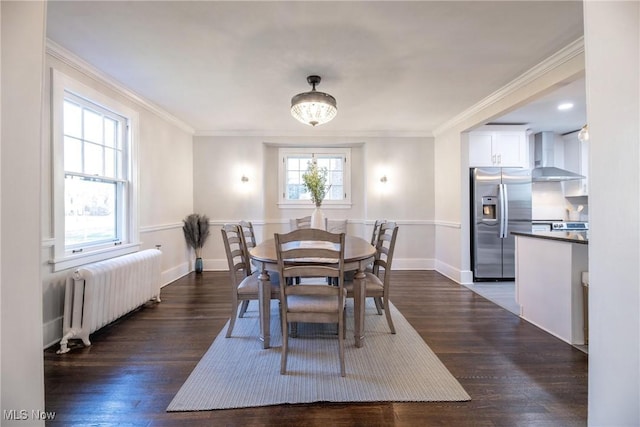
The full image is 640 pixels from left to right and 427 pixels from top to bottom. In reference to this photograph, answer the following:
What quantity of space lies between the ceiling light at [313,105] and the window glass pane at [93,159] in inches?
80.8

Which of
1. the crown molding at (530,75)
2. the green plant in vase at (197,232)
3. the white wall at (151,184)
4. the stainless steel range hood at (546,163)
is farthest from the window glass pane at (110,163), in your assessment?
the stainless steel range hood at (546,163)

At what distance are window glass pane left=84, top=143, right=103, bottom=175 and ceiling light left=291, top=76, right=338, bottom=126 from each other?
205cm

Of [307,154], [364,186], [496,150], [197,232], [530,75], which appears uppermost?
[530,75]

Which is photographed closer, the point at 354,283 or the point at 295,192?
the point at 354,283

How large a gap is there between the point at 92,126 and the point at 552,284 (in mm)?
4631

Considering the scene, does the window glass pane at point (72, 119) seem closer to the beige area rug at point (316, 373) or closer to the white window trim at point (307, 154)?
the beige area rug at point (316, 373)

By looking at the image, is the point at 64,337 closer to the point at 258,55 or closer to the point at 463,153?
the point at 258,55

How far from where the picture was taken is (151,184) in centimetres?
376

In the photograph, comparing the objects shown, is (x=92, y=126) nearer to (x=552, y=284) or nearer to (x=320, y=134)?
(x=320, y=134)

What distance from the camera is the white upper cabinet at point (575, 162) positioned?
4953 millimetres

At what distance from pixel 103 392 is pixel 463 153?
4.68 m

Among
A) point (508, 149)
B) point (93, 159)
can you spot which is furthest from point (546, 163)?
point (93, 159)

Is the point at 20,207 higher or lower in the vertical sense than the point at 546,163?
lower

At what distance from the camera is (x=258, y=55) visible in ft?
8.14
